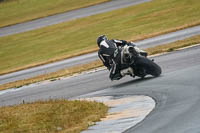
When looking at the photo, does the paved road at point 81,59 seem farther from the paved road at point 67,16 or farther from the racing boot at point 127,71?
the paved road at point 67,16

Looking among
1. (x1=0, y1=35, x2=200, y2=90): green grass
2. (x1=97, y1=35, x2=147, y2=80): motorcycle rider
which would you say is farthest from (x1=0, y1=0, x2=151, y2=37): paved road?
(x1=97, y1=35, x2=147, y2=80): motorcycle rider

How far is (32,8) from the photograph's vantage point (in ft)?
156

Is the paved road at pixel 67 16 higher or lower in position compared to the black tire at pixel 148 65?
lower

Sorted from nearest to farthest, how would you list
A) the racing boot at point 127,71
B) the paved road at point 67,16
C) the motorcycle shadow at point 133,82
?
the racing boot at point 127,71
the motorcycle shadow at point 133,82
the paved road at point 67,16

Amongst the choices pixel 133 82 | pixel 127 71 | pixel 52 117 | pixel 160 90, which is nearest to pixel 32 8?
pixel 133 82

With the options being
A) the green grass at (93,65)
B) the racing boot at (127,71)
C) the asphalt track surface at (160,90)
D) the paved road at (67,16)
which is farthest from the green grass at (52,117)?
the paved road at (67,16)

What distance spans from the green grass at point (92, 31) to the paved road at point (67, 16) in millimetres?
1138

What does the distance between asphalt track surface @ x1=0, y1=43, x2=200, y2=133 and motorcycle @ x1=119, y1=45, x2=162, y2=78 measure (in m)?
0.28

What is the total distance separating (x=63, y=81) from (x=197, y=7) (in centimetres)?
1442

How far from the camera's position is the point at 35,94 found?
19359 millimetres

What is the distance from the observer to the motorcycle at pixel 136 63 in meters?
15.4

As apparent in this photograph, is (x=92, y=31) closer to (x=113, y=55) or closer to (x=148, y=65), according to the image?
(x=113, y=55)

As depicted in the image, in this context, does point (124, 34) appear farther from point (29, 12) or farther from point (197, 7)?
point (29, 12)

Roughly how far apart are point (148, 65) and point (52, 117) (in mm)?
3808
